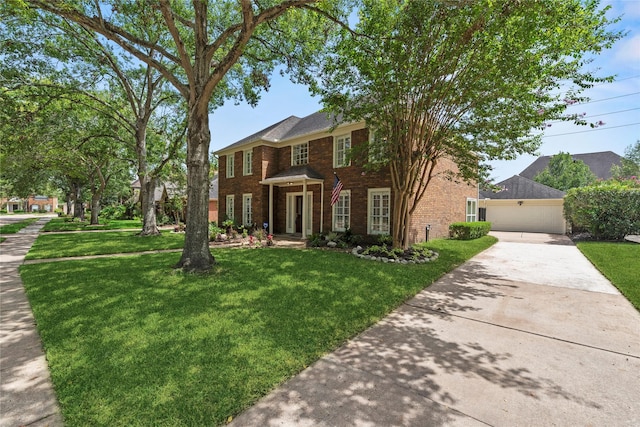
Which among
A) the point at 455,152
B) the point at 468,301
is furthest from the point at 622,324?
the point at 455,152

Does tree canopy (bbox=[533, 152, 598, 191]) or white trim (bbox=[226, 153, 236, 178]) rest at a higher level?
tree canopy (bbox=[533, 152, 598, 191])

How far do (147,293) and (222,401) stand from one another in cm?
416

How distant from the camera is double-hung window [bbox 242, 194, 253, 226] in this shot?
1775cm

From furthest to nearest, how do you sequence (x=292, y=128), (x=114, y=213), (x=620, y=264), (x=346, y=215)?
(x=114, y=213), (x=292, y=128), (x=346, y=215), (x=620, y=264)

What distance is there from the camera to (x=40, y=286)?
249 inches

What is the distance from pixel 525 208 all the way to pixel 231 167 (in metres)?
22.1

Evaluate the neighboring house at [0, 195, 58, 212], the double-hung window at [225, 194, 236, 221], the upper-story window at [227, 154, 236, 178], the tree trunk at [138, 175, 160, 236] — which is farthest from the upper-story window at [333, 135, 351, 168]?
the neighboring house at [0, 195, 58, 212]

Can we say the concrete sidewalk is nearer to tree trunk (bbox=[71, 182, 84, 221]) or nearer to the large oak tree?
the large oak tree

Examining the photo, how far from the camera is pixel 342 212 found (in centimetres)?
1376

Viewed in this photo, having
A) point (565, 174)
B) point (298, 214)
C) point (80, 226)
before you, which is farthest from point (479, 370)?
point (565, 174)

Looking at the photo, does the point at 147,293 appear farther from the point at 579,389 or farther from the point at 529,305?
the point at 529,305

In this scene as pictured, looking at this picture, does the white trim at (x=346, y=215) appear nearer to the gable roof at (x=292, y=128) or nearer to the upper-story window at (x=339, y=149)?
the upper-story window at (x=339, y=149)

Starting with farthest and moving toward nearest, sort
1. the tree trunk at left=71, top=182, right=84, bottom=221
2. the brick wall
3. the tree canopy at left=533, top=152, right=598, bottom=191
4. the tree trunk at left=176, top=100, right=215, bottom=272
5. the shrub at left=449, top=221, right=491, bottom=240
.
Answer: the tree canopy at left=533, top=152, right=598, bottom=191 → the tree trunk at left=71, top=182, right=84, bottom=221 → the shrub at left=449, top=221, right=491, bottom=240 → the brick wall → the tree trunk at left=176, top=100, right=215, bottom=272

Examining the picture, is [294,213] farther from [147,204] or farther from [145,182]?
[145,182]
